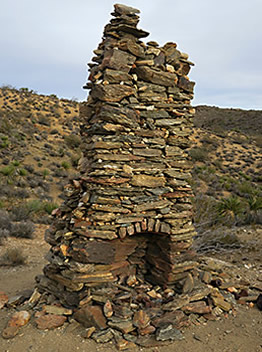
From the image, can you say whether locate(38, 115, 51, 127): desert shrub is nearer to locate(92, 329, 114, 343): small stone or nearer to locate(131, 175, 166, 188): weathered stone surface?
locate(131, 175, 166, 188): weathered stone surface

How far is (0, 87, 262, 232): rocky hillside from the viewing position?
11.4 m

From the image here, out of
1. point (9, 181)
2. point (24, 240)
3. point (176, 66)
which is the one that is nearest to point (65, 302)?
point (176, 66)

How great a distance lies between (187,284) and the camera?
454 cm

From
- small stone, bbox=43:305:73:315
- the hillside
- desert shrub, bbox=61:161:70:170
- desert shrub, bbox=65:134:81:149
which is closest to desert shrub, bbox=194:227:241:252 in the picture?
the hillside

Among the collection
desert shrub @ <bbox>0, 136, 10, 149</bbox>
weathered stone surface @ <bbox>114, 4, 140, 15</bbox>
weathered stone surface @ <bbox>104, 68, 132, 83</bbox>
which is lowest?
desert shrub @ <bbox>0, 136, 10, 149</bbox>

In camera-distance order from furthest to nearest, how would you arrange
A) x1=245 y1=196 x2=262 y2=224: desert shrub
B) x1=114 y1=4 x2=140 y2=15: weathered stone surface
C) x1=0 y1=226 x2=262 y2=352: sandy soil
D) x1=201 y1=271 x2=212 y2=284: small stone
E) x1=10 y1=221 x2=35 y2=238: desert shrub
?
x1=245 y1=196 x2=262 y2=224: desert shrub → x1=10 y1=221 x2=35 y2=238: desert shrub → x1=201 y1=271 x2=212 y2=284: small stone → x1=114 y1=4 x2=140 y2=15: weathered stone surface → x1=0 y1=226 x2=262 y2=352: sandy soil

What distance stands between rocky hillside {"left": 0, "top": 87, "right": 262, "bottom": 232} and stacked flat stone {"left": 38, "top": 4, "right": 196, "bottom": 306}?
12.6 feet

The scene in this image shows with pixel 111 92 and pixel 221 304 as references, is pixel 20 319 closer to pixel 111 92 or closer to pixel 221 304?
pixel 221 304

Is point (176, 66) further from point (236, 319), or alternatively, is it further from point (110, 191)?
point (236, 319)

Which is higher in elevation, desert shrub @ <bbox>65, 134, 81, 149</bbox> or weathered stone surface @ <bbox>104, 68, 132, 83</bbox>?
desert shrub @ <bbox>65, 134, 81, 149</bbox>

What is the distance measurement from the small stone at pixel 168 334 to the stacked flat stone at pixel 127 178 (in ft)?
2.42

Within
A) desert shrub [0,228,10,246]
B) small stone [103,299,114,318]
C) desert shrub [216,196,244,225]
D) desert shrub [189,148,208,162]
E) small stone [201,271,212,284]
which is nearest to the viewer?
small stone [103,299,114,318]

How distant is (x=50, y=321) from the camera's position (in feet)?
12.6

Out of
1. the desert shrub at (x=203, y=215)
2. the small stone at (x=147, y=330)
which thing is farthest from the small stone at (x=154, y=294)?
the desert shrub at (x=203, y=215)
